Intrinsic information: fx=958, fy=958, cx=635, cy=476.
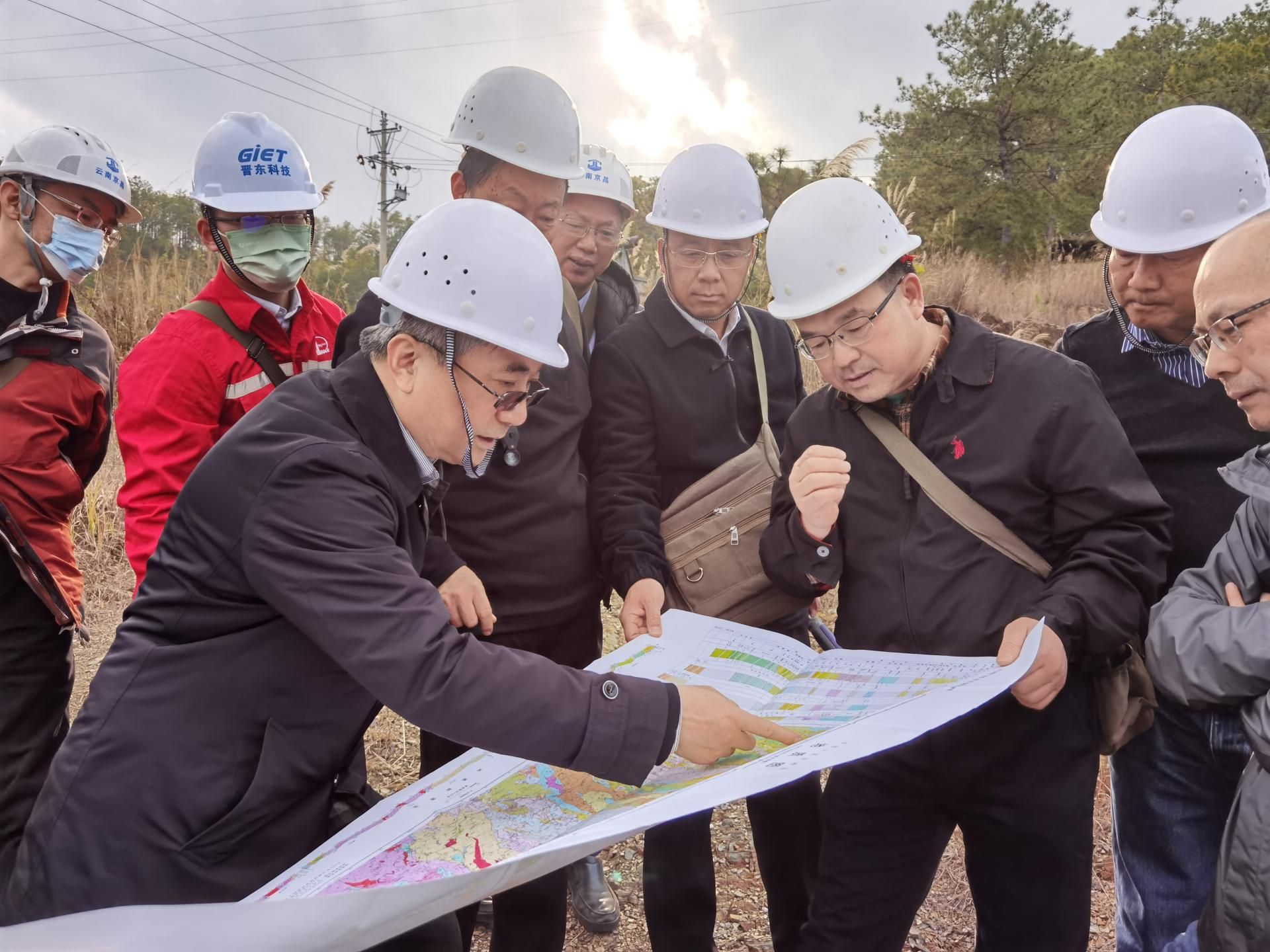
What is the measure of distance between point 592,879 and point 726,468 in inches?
67.1

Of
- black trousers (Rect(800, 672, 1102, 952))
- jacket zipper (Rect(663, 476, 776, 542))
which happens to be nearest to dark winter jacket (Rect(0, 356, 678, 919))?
black trousers (Rect(800, 672, 1102, 952))

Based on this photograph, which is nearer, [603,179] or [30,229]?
[30,229]

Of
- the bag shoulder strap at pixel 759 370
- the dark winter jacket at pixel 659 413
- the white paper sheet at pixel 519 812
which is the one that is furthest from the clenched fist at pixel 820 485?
the bag shoulder strap at pixel 759 370

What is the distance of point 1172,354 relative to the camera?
2260mm

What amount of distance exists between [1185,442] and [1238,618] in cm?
66

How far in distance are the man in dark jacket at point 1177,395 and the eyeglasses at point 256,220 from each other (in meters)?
2.34

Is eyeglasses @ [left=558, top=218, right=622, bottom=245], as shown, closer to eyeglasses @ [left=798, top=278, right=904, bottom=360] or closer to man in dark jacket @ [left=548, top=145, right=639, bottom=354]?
man in dark jacket @ [left=548, top=145, right=639, bottom=354]

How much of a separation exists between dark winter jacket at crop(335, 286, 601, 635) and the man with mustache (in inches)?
56.0

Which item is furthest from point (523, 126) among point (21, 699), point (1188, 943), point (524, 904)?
point (1188, 943)

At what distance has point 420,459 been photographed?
5.72ft

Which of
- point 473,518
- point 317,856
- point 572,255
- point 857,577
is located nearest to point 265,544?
point 317,856

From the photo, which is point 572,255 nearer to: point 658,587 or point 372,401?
point 658,587

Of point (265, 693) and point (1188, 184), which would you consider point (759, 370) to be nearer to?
point (1188, 184)

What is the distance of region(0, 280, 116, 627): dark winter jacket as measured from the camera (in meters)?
2.86
